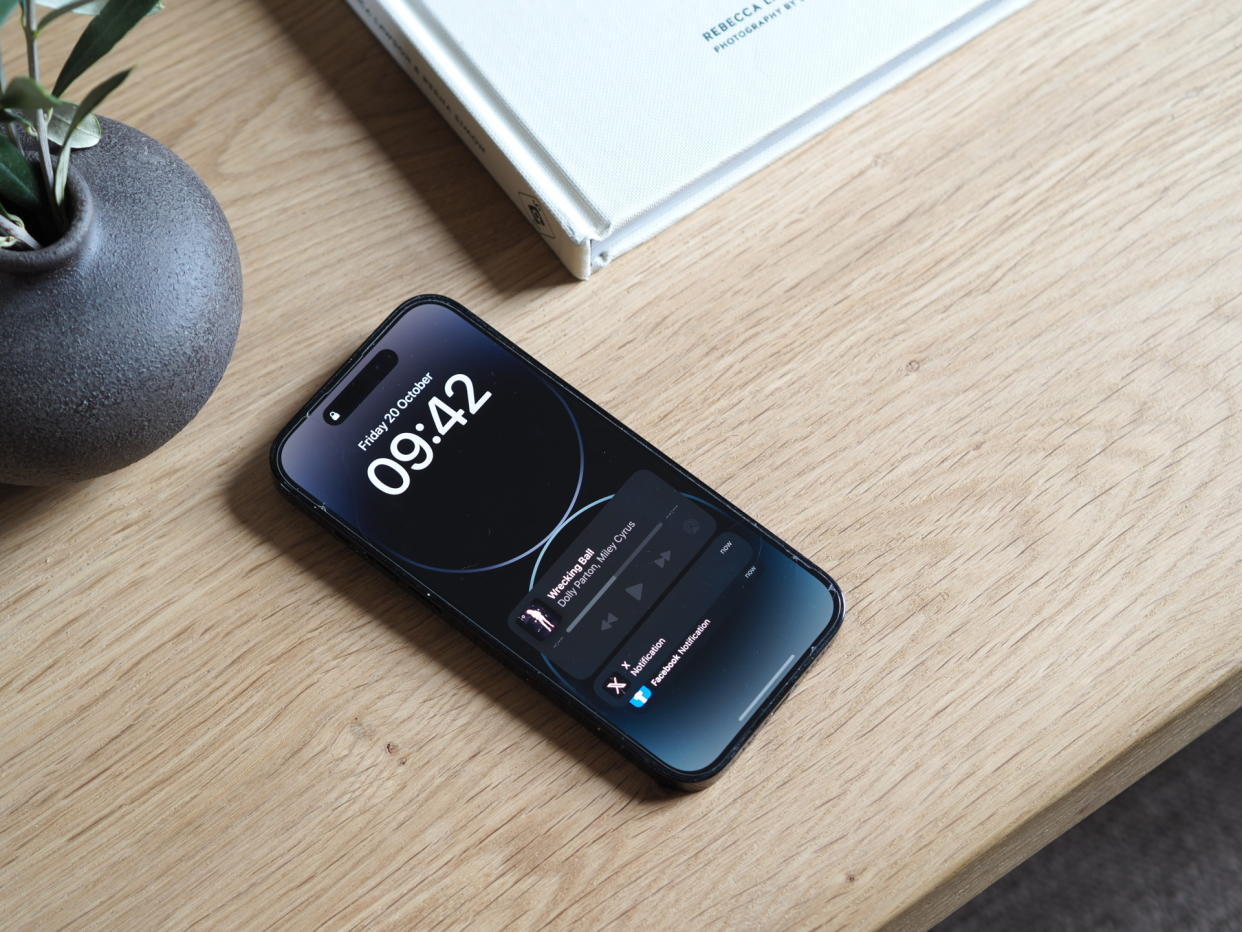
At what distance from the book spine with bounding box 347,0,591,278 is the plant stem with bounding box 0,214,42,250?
184 millimetres

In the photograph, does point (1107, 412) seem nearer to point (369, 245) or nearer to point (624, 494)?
point (624, 494)

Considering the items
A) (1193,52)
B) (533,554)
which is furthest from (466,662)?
(1193,52)

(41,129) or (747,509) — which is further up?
(41,129)

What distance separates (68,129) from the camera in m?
0.34

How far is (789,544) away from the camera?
1.47ft

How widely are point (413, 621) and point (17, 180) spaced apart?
0.20m

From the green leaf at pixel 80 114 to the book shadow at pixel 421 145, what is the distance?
155 millimetres

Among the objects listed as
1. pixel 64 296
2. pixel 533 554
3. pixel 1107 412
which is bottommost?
pixel 1107 412

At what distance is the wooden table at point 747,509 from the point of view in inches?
16.5

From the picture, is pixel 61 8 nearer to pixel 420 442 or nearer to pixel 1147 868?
pixel 420 442

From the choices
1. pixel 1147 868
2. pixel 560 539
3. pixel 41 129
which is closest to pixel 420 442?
pixel 560 539

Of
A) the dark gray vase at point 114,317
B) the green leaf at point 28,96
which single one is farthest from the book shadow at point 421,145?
the green leaf at point 28,96

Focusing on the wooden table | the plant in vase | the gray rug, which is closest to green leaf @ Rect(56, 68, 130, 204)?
the plant in vase

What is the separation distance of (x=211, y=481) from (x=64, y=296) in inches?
4.6
